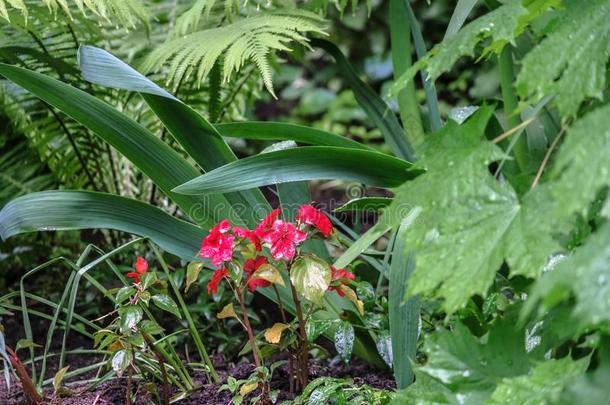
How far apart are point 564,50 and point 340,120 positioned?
3375mm

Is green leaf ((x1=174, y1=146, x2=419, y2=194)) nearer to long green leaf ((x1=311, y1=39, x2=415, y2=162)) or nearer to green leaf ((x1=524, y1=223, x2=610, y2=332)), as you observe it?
long green leaf ((x1=311, y1=39, x2=415, y2=162))

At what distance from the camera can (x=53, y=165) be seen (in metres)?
1.93

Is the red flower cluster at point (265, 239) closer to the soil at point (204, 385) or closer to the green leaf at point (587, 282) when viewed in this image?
the soil at point (204, 385)

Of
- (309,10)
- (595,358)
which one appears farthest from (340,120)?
(595,358)

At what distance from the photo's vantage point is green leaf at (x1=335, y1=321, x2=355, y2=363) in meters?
1.23

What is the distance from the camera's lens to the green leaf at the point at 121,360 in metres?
1.11

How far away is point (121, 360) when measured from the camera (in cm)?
112

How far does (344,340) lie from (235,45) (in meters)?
0.61

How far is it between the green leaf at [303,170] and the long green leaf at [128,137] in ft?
0.59

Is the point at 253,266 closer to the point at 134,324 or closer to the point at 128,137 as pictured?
the point at 134,324

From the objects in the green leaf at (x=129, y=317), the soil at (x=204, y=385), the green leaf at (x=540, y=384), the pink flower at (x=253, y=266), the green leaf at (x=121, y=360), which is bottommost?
the soil at (x=204, y=385)

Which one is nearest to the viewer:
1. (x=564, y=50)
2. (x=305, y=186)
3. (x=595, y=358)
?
(x=564, y=50)

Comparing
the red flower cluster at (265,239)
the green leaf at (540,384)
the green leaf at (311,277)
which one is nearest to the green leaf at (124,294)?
the red flower cluster at (265,239)

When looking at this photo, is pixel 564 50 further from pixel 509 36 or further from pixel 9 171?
pixel 9 171
